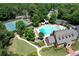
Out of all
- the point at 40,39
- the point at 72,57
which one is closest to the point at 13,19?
the point at 40,39

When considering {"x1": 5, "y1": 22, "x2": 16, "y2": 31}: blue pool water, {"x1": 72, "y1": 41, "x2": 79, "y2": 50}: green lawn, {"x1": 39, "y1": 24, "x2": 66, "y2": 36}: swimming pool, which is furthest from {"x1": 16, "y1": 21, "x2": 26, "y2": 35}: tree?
{"x1": 72, "y1": 41, "x2": 79, "y2": 50}: green lawn

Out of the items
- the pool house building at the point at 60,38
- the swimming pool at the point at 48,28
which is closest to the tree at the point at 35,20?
the swimming pool at the point at 48,28

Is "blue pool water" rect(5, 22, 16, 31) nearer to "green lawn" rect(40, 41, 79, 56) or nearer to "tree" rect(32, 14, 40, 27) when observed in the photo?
"tree" rect(32, 14, 40, 27)

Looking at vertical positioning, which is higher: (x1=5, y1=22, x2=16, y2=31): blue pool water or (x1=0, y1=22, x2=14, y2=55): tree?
(x1=5, y1=22, x2=16, y2=31): blue pool water

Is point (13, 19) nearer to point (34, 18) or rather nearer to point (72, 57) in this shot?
point (34, 18)

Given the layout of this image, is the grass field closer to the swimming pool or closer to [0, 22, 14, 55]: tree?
[0, 22, 14, 55]: tree

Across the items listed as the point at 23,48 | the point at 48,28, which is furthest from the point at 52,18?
the point at 23,48

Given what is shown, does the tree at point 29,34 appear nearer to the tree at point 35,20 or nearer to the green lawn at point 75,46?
the tree at point 35,20

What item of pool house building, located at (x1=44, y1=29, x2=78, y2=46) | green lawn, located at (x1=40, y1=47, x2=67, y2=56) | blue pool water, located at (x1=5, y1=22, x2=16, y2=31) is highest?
blue pool water, located at (x1=5, y1=22, x2=16, y2=31)
